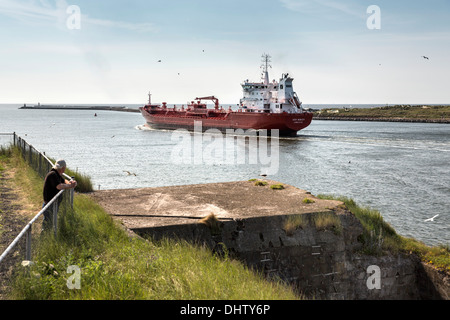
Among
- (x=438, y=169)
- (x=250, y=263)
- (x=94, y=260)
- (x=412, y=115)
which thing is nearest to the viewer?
(x=94, y=260)

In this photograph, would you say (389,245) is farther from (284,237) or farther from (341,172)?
(341,172)

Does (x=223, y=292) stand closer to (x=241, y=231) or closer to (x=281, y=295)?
(x=281, y=295)

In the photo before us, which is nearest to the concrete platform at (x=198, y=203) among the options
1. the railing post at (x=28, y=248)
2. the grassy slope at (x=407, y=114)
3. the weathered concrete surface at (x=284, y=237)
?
the weathered concrete surface at (x=284, y=237)

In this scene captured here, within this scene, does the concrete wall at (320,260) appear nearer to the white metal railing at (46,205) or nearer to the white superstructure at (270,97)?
the white metal railing at (46,205)

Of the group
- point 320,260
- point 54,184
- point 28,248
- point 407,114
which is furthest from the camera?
point 407,114

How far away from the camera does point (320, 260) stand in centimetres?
980

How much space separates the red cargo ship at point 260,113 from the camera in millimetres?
54000

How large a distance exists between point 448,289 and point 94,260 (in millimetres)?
8877

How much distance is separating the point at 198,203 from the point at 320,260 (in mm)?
3512

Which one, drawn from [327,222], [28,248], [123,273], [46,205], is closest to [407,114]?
[327,222]

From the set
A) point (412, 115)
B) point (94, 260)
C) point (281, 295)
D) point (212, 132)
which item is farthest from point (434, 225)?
point (412, 115)

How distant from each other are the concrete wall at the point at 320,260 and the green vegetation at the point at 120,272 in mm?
1736

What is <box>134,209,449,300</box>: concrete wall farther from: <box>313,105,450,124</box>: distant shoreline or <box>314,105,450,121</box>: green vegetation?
<box>314,105,450,121</box>: green vegetation

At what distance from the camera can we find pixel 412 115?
102 m
